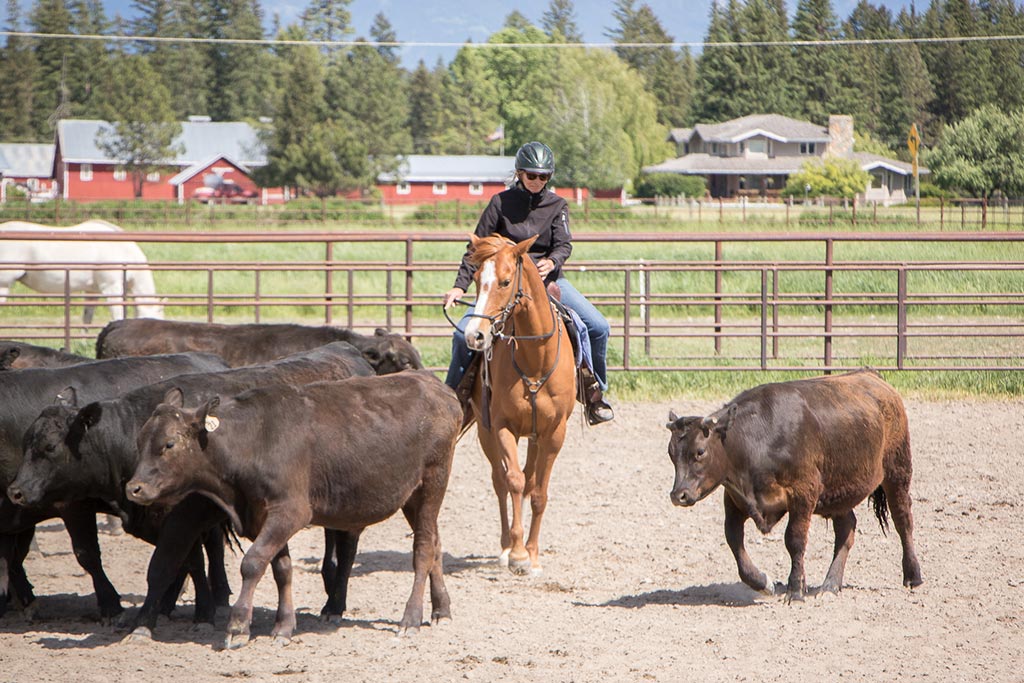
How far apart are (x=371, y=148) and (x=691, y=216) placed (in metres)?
28.5

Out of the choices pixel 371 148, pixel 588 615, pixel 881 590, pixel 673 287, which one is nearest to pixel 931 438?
pixel 881 590

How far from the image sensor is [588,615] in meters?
5.89

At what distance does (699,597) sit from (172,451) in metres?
2.75

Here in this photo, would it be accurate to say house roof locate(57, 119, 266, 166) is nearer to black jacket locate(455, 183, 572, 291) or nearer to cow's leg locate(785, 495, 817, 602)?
black jacket locate(455, 183, 572, 291)

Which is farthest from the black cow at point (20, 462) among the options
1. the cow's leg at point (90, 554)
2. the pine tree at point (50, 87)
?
the pine tree at point (50, 87)

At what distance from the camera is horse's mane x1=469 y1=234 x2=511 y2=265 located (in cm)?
649

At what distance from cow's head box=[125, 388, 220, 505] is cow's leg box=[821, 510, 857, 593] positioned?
3101mm

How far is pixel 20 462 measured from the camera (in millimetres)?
5840

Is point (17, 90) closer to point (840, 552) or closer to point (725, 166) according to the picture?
point (725, 166)

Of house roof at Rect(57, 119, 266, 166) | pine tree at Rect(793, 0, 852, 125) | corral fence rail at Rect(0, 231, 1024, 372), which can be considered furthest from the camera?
house roof at Rect(57, 119, 266, 166)

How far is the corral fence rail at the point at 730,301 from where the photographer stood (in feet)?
42.2

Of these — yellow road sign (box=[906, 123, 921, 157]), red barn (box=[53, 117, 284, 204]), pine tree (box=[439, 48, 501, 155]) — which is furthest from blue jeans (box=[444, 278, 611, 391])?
pine tree (box=[439, 48, 501, 155])

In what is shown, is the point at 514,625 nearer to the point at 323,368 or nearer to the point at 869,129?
the point at 323,368

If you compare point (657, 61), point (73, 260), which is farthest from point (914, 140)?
point (657, 61)
